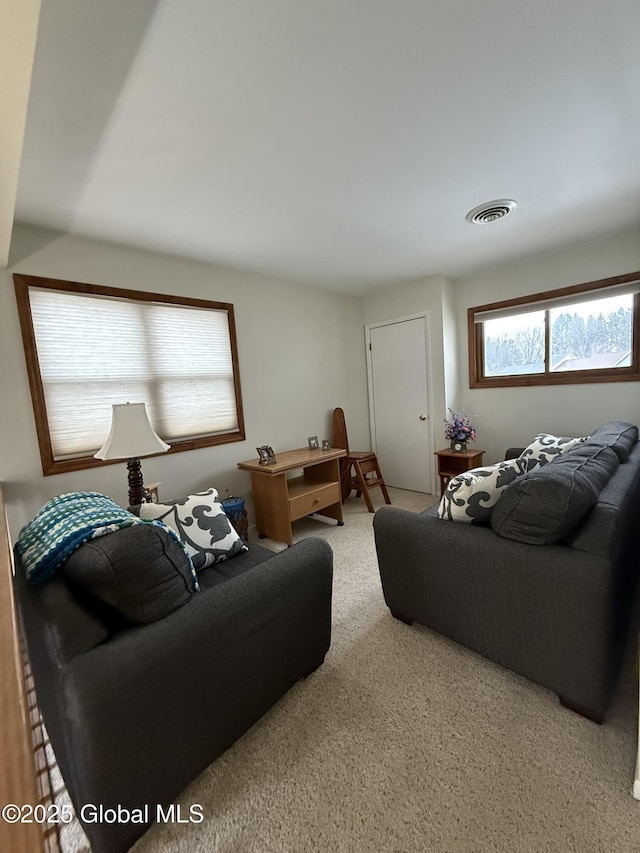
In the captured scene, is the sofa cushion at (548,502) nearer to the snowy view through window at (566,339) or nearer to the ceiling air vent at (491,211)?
the ceiling air vent at (491,211)

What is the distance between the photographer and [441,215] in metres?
2.37

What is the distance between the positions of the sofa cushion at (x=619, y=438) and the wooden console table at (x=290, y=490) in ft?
6.30

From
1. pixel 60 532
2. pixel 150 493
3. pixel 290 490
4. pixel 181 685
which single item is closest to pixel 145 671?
pixel 181 685

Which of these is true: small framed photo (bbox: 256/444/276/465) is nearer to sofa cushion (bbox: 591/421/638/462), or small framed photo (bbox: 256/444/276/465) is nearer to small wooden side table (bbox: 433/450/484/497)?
small wooden side table (bbox: 433/450/484/497)

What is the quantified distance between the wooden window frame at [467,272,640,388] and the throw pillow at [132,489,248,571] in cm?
312

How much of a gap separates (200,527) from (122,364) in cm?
148

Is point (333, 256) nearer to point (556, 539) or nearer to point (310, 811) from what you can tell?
point (556, 539)

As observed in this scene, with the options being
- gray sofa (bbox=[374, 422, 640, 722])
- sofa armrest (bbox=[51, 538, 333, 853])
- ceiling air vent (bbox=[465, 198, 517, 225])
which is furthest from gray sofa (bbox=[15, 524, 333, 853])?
ceiling air vent (bbox=[465, 198, 517, 225])

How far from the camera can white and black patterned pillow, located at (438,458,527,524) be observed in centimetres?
158

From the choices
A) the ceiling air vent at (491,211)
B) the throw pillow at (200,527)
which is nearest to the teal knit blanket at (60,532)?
the throw pillow at (200,527)

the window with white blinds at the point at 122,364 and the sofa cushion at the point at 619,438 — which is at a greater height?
the window with white blinds at the point at 122,364

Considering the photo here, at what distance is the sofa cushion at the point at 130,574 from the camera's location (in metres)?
1.00

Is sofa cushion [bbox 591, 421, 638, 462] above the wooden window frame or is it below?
below

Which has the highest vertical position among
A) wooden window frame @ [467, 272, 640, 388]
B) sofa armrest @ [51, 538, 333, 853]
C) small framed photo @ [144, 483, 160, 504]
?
wooden window frame @ [467, 272, 640, 388]
